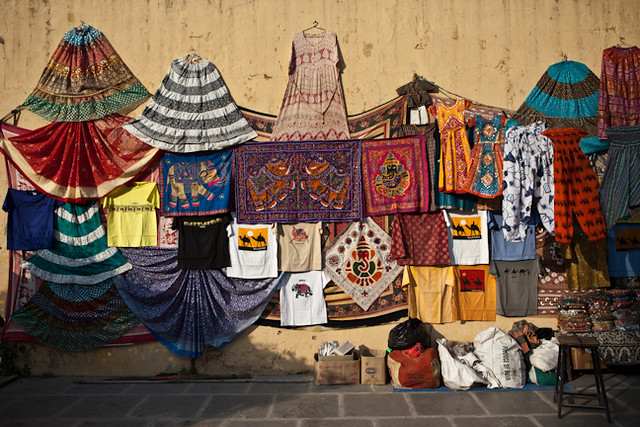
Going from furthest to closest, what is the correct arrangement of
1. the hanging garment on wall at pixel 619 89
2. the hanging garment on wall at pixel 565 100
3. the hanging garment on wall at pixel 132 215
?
the hanging garment on wall at pixel 132 215, the hanging garment on wall at pixel 565 100, the hanging garment on wall at pixel 619 89

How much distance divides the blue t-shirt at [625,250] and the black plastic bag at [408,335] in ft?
7.56

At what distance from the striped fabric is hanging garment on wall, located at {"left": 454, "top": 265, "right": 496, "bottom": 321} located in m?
3.86

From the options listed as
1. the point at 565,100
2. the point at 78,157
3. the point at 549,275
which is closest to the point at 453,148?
the point at 565,100

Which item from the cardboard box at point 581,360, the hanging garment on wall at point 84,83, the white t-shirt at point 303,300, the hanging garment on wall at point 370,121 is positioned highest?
the hanging garment on wall at point 84,83

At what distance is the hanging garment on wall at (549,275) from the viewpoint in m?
5.39

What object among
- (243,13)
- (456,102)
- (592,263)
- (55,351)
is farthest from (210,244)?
(592,263)

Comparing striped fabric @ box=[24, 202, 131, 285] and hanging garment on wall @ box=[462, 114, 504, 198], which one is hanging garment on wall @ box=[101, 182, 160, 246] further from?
hanging garment on wall @ box=[462, 114, 504, 198]

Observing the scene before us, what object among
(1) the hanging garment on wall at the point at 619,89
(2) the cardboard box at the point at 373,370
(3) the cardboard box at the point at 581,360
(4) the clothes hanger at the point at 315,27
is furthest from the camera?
(4) the clothes hanger at the point at 315,27

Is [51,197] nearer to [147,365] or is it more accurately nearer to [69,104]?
[69,104]

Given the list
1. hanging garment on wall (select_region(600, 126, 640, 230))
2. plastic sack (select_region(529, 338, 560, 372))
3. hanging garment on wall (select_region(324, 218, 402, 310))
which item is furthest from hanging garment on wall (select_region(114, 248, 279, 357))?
hanging garment on wall (select_region(600, 126, 640, 230))

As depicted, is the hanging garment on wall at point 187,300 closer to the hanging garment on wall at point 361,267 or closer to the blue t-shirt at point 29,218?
the hanging garment on wall at point 361,267

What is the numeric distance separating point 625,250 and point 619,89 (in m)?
1.83

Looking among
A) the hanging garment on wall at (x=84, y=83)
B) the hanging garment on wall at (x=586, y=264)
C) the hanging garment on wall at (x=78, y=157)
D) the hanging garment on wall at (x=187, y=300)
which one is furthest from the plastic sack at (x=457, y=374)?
the hanging garment on wall at (x=84, y=83)

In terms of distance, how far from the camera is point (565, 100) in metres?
5.39
